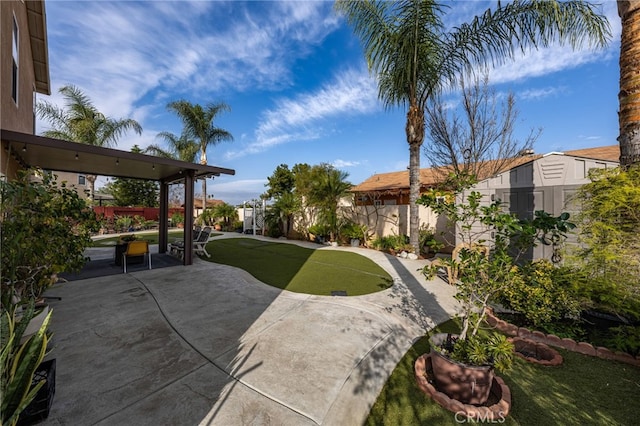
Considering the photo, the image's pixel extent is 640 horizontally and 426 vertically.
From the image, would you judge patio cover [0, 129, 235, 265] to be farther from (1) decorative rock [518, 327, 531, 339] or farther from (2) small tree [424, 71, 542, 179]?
(2) small tree [424, 71, 542, 179]

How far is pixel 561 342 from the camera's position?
3.66m

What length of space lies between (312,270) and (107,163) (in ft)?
24.0

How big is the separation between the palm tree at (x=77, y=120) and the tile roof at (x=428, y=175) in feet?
58.3

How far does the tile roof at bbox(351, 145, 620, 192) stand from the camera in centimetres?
1149

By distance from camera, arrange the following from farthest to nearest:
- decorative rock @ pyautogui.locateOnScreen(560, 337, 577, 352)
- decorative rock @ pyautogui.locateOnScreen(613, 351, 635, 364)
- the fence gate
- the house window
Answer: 1. the fence gate
2. the house window
3. decorative rock @ pyautogui.locateOnScreen(560, 337, 577, 352)
4. decorative rock @ pyautogui.locateOnScreen(613, 351, 635, 364)

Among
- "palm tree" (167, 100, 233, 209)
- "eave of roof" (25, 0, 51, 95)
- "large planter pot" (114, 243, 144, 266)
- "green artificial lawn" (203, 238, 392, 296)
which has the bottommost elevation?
"green artificial lawn" (203, 238, 392, 296)

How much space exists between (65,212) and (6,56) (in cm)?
372

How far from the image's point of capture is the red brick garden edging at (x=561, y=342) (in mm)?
3256

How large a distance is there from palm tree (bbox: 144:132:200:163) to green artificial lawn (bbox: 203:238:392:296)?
14.0 meters

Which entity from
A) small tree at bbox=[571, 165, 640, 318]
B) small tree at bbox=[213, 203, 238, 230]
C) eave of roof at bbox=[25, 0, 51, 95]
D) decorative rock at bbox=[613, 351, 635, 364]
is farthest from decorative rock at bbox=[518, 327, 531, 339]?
small tree at bbox=[213, 203, 238, 230]

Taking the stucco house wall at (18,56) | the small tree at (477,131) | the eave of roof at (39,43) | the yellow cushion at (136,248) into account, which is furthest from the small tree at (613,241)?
the eave of roof at (39,43)

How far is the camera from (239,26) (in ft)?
27.3

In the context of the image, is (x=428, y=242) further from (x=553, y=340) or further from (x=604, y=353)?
(x=604, y=353)

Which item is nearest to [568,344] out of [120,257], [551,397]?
[551,397]
